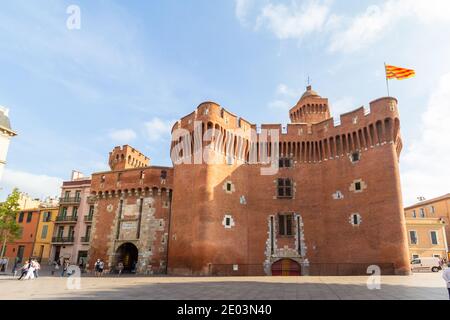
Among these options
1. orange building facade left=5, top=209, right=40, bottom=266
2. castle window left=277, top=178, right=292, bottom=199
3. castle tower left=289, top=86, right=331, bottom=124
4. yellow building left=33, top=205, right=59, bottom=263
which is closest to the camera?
castle window left=277, top=178, right=292, bottom=199

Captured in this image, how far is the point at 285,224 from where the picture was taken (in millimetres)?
31391

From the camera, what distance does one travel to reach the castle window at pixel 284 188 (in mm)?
32416

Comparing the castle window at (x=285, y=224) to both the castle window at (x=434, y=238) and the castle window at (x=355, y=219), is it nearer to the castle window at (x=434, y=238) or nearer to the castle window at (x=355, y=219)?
the castle window at (x=355, y=219)

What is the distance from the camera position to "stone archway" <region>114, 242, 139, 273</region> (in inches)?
1339

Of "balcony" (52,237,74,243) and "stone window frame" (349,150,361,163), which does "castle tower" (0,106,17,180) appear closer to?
"balcony" (52,237,74,243)

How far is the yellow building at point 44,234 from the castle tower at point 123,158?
13039mm

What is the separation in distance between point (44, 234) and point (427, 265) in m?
51.7

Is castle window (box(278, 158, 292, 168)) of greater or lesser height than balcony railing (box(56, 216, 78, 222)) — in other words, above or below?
above

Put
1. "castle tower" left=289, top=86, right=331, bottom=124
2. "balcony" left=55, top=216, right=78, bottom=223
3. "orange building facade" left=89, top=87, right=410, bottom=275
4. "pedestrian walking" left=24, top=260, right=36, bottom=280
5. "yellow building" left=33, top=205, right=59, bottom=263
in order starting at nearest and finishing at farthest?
"pedestrian walking" left=24, top=260, right=36, bottom=280 → "orange building facade" left=89, top=87, right=410, bottom=275 → "castle tower" left=289, top=86, right=331, bottom=124 → "balcony" left=55, top=216, right=78, bottom=223 → "yellow building" left=33, top=205, right=59, bottom=263

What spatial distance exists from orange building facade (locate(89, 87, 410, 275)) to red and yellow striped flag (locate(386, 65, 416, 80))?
2335 millimetres

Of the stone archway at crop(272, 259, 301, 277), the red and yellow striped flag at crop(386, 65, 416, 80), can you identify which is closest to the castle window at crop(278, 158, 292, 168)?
the stone archway at crop(272, 259, 301, 277)

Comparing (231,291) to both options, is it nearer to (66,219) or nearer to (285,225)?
(285,225)
